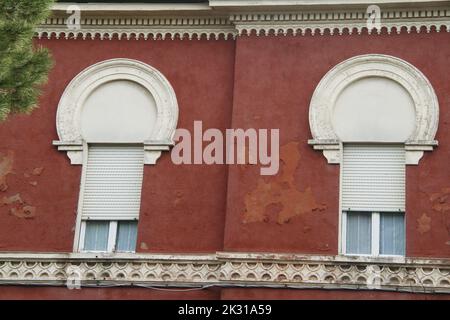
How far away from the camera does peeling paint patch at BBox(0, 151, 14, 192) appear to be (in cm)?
1708

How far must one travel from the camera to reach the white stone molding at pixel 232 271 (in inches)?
592

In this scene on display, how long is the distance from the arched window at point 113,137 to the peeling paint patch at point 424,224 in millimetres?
4849

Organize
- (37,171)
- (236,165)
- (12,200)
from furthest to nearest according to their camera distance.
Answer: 1. (37,171)
2. (12,200)
3. (236,165)

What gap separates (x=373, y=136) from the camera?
631 inches

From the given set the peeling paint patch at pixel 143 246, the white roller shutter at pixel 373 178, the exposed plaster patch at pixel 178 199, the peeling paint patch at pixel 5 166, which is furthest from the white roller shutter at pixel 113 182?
the white roller shutter at pixel 373 178

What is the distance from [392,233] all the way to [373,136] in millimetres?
1794

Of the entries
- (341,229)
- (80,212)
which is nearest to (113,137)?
(80,212)

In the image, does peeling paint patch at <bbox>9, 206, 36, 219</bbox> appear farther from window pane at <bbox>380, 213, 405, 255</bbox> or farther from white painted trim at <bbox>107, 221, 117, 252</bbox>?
window pane at <bbox>380, 213, 405, 255</bbox>

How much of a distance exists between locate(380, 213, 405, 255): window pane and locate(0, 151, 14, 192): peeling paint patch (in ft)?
23.6

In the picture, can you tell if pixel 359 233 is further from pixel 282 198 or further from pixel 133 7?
pixel 133 7

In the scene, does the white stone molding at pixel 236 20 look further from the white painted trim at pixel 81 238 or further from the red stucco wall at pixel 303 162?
the white painted trim at pixel 81 238

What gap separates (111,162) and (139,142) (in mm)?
677
